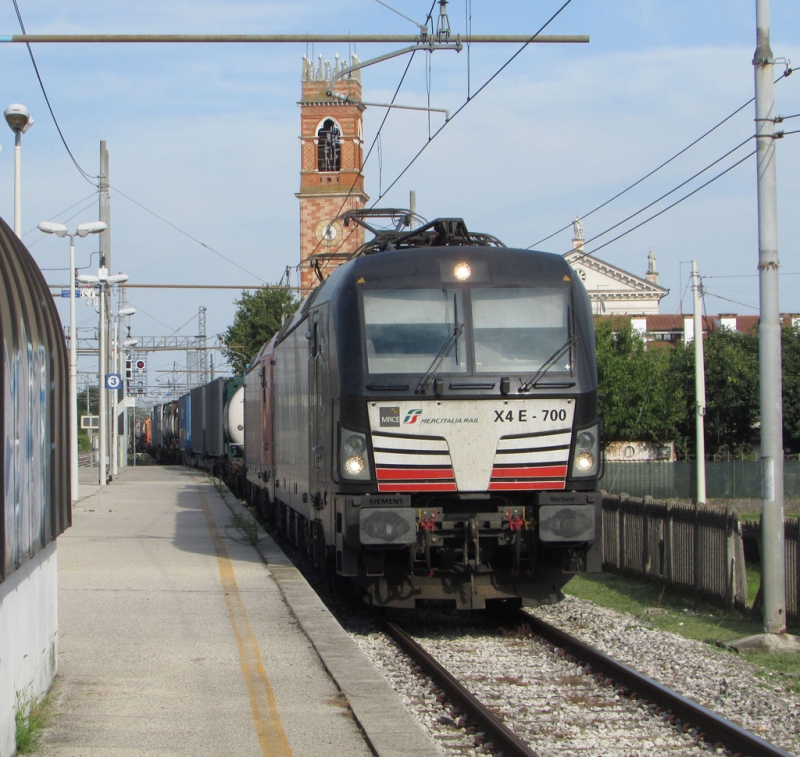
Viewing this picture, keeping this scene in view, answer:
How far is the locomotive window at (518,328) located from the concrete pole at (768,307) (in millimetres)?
2017

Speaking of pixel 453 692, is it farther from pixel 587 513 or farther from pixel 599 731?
pixel 587 513

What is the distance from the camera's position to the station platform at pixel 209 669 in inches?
228

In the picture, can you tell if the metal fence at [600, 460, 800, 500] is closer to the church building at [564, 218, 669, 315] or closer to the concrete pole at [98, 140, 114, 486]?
the concrete pole at [98, 140, 114, 486]

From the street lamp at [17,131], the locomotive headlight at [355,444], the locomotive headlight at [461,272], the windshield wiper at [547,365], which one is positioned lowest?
the locomotive headlight at [355,444]

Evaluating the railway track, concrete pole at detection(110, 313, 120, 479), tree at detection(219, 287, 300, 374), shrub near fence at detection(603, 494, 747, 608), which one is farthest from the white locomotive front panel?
tree at detection(219, 287, 300, 374)

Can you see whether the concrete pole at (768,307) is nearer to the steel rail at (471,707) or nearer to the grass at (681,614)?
the grass at (681,614)

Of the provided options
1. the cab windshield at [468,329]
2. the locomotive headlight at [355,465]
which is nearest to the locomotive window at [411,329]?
the cab windshield at [468,329]

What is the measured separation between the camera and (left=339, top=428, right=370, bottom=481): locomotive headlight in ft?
30.6

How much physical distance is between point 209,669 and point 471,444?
2.99 metres

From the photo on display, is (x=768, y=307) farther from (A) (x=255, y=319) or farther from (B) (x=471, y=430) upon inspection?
(A) (x=255, y=319)

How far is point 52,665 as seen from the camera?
6934 mm

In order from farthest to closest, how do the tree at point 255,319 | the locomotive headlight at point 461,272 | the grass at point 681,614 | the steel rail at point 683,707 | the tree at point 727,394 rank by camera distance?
the tree at point 255,319 < the tree at point 727,394 < the locomotive headlight at point 461,272 < the grass at point 681,614 < the steel rail at point 683,707

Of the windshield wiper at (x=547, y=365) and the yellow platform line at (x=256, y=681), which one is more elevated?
the windshield wiper at (x=547, y=365)

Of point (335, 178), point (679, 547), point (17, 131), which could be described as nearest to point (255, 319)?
point (335, 178)
